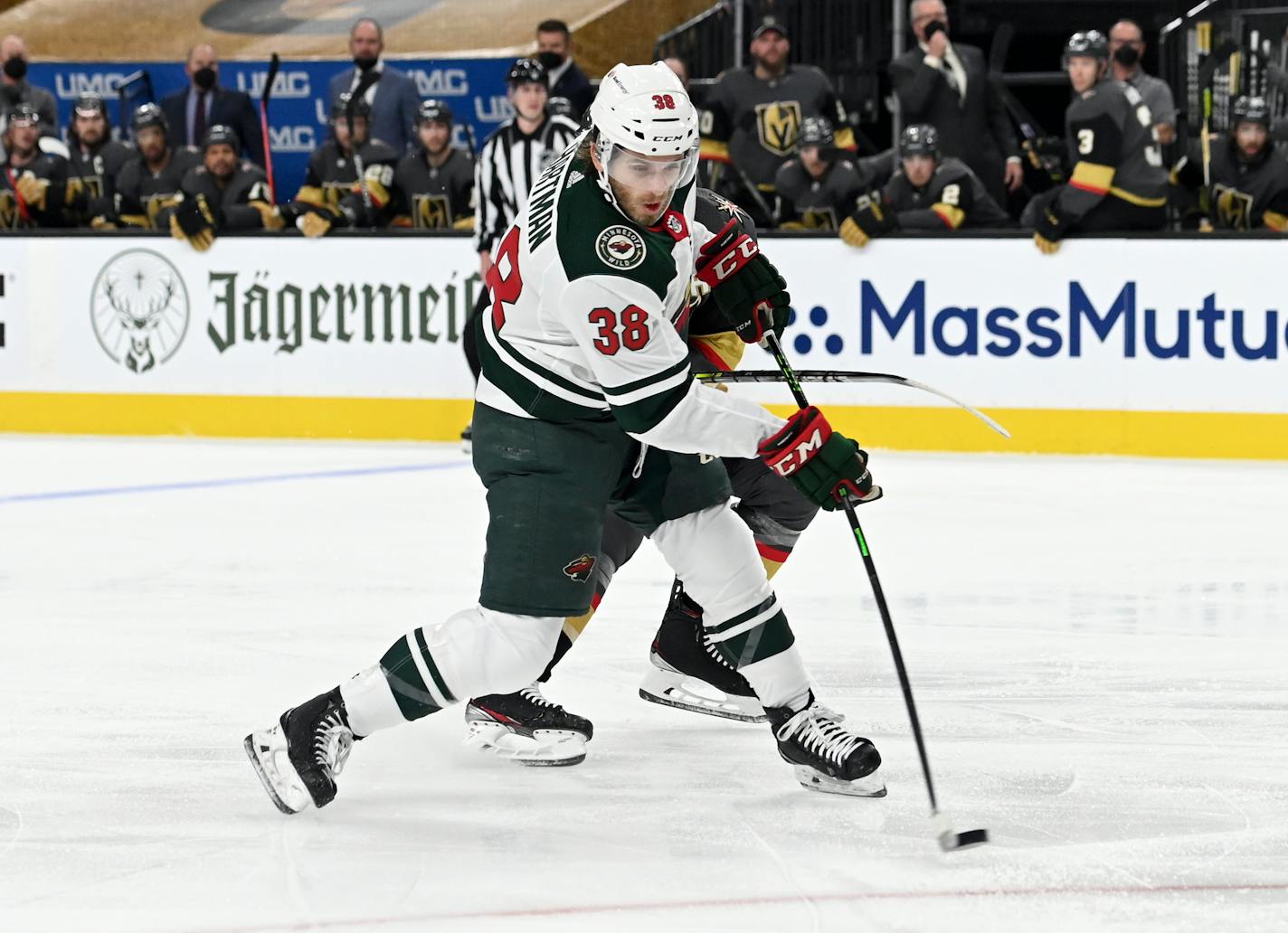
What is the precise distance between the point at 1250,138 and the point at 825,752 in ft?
19.2

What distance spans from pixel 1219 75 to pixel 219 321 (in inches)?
185

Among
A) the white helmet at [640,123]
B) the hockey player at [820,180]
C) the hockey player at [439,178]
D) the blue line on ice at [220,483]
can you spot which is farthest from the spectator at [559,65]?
the white helmet at [640,123]

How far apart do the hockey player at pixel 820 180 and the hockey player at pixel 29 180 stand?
12.6ft

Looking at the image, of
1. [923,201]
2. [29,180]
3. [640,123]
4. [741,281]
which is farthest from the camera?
[29,180]

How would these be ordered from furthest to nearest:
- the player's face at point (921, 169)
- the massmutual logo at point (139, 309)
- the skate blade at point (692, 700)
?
the massmutual logo at point (139, 309)
the player's face at point (921, 169)
the skate blade at point (692, 700)

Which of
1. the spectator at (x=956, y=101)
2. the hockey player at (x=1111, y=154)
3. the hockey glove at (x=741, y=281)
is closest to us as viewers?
the hockey glove at (x=741, y=281)

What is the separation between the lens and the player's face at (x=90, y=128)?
1062 cm

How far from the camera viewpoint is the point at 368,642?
4504mm

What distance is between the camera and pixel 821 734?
3.25 meters

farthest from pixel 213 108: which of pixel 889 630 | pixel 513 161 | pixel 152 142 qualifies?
pixel 889 630

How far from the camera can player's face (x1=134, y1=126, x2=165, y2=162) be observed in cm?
1000

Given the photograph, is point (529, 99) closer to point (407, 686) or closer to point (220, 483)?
point (220, 483)

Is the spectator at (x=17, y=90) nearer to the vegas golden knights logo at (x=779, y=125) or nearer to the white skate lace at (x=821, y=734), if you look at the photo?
the vegas golden knights logo at (x=779, y=125)

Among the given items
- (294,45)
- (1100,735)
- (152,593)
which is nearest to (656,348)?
(1100,735)
